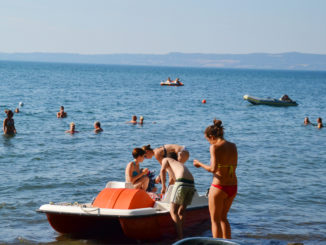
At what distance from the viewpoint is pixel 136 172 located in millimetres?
9727

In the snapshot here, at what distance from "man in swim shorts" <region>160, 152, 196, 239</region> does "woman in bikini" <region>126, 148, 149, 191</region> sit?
93 cm

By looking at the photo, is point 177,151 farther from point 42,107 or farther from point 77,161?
point 42,107

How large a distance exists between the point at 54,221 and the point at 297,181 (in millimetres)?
9085

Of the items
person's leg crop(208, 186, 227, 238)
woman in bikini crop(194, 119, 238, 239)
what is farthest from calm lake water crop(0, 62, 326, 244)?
woman in bikini crop(194, 119, 238, 239)

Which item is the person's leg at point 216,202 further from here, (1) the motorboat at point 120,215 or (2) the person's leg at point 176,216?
(1) the motorboat at point 120,215

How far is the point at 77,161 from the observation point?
1777 centimetres

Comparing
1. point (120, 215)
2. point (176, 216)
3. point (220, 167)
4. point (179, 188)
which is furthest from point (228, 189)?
point (120, 215)

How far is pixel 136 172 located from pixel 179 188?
5.35 feet

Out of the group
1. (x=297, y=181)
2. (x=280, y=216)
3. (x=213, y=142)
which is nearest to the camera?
(x=213, y=142)

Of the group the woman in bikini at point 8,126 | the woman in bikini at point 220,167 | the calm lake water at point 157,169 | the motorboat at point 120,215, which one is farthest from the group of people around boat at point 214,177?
the woman in bikini at point 8,126

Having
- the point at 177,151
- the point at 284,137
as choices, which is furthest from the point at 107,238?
the point at 284,137

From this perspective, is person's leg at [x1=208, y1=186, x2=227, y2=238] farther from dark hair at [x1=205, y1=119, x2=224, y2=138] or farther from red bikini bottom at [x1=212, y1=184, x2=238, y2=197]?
dark hair at [x1=205, y1=119, x2=224, y2=138]

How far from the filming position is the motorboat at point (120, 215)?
27.5ft

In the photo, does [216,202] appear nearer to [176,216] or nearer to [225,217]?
[225,217]
